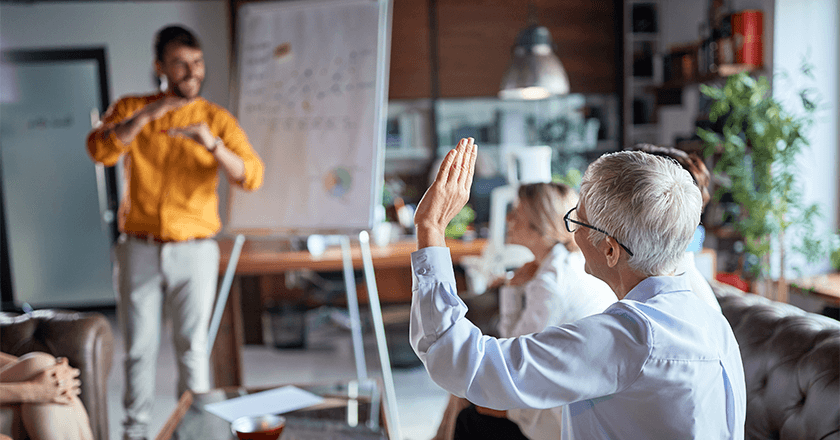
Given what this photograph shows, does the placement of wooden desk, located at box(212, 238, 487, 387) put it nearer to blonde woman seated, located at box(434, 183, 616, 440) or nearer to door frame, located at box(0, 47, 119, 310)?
blonde woman seated, located at box(434, 183, 616, 440)

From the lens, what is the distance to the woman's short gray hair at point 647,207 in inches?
35.2

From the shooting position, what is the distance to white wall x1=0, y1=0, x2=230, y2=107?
5.14 meters

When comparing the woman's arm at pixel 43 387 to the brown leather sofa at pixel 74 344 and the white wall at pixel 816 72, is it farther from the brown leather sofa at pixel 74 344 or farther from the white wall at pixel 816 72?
the white wall at pixel 816 72

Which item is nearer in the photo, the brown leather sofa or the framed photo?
the brown leather sofa

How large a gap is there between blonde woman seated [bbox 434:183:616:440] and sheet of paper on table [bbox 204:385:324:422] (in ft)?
1.47

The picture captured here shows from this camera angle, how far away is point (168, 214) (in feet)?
7.18

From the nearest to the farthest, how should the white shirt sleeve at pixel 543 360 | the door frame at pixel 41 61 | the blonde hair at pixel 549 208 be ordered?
1. the white shirt sleeve at pixel 543 360
2. the blonde hair at pixel 549 208
3. the door frame at pixel 41 61

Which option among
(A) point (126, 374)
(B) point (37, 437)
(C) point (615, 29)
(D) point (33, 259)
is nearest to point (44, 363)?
(B) point (37, 437)

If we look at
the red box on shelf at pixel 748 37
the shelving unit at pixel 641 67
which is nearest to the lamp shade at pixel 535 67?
the red box on shelf at pixel 748 37

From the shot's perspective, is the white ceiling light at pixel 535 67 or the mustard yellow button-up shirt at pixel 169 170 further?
the white ceiling light at pixel 535 67

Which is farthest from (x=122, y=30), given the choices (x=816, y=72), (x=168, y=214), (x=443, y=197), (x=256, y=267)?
(x=443, y=197)

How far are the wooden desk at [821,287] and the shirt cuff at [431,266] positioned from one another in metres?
2.64

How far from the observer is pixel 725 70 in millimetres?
3729

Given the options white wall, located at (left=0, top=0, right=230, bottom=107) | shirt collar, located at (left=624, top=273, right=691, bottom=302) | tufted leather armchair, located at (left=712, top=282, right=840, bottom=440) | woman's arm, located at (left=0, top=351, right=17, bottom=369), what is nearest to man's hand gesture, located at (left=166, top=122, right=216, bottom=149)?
woman's arm, located at (left=0, top=351, right=17, bottom=369)
